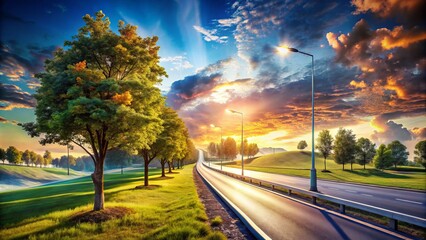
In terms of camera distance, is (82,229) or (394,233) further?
(82,229)

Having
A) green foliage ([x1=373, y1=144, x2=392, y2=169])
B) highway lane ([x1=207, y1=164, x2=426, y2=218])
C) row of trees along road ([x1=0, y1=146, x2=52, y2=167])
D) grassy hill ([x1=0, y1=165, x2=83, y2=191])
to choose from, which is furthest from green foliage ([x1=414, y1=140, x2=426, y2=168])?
row of trees along road ([x1=0, y1=146, x2=52, y2=167])

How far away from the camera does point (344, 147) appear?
6022cm

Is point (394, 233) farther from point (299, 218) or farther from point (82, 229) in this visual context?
point (82, 229)

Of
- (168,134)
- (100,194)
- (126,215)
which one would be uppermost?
(168,134)

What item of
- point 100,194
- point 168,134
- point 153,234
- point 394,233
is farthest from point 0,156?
point 394,233

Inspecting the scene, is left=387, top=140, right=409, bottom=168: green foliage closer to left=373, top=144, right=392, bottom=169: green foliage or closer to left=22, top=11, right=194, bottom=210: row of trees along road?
left=373, top=144, right=392, bottom=169: green foliage

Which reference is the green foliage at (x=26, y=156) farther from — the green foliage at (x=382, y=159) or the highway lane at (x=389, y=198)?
the green foliage at (x=382, y=159)

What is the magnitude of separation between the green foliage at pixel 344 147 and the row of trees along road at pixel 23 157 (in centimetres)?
14489

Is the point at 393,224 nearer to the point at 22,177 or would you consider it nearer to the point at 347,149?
the point at 347,149

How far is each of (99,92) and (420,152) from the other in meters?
114

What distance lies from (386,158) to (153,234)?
279 ft

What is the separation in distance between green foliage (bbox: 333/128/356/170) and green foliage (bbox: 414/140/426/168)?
148 feet

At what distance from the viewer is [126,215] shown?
11945 mm

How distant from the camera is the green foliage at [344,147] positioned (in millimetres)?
60013
